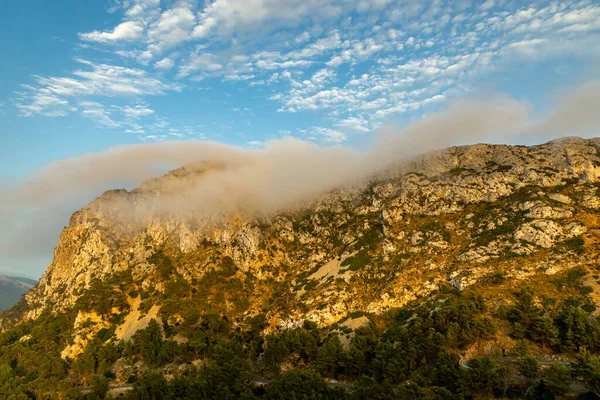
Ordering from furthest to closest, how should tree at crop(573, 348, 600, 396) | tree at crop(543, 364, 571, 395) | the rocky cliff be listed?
the rocky cliff
tree at crop(543, 364, 571, 395)
tree at crop(573, 348, 600, 396)

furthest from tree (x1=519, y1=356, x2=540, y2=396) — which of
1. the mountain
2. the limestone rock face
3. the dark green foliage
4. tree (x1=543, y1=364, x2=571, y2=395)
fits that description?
the limestone rock face

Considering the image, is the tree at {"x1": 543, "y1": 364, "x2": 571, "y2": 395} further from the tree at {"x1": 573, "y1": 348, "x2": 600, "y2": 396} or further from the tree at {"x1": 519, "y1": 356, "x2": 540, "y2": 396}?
the tree at {"x1": 519, "y1": 356, "x2": 540, "y2": 396}

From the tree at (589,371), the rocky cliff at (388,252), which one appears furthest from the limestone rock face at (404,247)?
the tree at (589,371)

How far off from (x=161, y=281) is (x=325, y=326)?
92953 millimetres

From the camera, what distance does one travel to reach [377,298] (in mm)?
137125

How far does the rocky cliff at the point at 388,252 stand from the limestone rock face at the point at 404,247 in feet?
1.96

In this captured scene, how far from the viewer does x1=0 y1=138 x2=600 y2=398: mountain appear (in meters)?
95.3

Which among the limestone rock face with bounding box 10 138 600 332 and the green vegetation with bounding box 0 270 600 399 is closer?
the green vegetation with bounding box 0 270 600 399

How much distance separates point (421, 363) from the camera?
332 feet

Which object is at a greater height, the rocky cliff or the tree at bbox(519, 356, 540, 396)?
the rocky cliff

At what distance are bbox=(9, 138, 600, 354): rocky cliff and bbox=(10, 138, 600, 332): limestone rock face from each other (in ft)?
1.96

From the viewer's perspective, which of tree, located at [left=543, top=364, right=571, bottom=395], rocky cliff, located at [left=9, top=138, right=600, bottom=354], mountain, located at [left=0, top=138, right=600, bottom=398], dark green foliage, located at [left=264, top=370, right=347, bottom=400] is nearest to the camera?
tree, located at [left=543, top=364, right=571, bottom=395]

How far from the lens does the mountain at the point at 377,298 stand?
3752 inches

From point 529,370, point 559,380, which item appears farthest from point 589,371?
point 529,370
